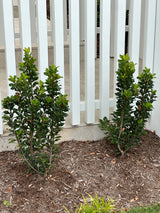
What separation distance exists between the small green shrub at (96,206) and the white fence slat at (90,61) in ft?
3.29

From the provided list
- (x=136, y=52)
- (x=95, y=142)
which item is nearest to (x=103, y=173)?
(x=95, y=142)

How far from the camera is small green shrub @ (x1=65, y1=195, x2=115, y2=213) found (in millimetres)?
2793

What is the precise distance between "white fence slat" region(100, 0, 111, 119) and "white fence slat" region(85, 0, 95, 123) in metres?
0.09

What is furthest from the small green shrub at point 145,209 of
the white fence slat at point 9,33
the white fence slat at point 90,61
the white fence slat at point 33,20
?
the white fence slat at point 33,20

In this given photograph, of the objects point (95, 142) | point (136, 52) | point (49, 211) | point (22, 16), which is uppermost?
point (22, 16)

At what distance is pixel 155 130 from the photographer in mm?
4020

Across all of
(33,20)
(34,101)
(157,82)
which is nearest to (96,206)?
(34,101)

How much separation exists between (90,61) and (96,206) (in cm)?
142

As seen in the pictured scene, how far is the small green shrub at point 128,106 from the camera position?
3.25 metres

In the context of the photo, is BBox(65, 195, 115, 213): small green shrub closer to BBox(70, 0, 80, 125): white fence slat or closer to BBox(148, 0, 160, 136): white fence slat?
BBox(70, 0, 80, 125): white fence slat

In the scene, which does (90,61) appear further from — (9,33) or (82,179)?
(82,179)

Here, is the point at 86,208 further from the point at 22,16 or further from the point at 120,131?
the point at 22,16

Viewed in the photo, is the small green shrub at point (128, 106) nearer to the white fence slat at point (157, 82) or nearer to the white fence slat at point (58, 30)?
the white fence slat at point (157, 82)

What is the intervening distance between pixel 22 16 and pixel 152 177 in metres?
1.85
